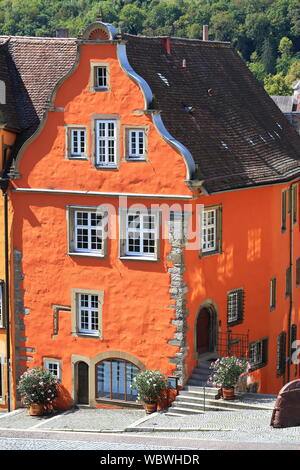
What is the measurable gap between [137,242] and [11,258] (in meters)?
5.31

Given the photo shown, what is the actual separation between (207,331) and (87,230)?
578 cm

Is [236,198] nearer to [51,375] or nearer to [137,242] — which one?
[137,242]

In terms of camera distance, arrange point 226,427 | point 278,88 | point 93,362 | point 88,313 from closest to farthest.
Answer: point 226,427 < point 93,362 < point 88,313 < point 278,88

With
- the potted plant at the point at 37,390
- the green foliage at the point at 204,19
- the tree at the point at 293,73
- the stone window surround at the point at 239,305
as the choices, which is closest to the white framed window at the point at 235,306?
the stone window surround at the point at 239,305

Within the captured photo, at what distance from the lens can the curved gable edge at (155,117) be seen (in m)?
38.1

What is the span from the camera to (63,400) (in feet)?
136

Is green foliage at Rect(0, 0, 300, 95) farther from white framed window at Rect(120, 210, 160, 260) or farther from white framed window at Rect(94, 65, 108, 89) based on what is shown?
white framed window at Rect(120, 210, 160, 260)

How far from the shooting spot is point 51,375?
40969mm

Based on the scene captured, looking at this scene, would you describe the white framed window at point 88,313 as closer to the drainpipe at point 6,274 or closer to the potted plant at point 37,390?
the potted plant at point 37,390

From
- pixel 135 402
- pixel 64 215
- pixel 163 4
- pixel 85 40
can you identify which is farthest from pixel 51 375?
pixel 163 4

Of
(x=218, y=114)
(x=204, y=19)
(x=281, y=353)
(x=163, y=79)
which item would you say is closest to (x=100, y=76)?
(x=163, y=79)

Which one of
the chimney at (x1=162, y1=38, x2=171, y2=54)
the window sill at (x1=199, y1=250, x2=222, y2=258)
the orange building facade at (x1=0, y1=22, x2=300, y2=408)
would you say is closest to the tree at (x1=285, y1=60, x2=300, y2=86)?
the chimney at (x1=162, y1=38, x2=171, y2=54)

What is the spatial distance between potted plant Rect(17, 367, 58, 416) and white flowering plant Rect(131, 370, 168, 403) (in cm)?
346

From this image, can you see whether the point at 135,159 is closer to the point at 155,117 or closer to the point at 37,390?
the point at 155,117
